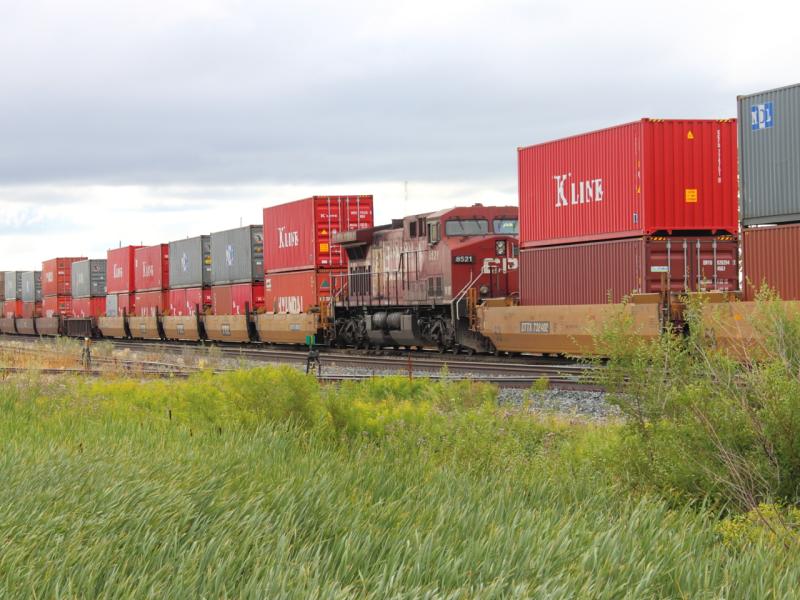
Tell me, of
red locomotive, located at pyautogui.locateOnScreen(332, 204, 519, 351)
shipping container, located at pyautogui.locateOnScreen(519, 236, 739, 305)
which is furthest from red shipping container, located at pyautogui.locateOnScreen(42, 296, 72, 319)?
shipping container, located at pyautogui.locateOnScreen(519, 236, 739, 305)

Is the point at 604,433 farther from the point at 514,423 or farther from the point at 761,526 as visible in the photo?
the point at 761,526

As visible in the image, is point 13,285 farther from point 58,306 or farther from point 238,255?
point 238,255

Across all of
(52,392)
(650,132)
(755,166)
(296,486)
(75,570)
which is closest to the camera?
(75,570)

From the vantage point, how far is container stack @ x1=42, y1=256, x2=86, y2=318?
201 feet

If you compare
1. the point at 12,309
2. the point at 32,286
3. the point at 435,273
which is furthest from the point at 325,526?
the point at 12,309

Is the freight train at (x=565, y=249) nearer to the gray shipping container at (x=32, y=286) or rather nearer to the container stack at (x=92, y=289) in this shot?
the container stack at (x=92, y=289)

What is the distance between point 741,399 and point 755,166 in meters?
12.2

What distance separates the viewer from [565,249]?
23359 millimetres

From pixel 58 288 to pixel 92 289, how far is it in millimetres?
4080

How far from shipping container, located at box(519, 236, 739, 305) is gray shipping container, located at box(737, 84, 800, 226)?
221 cm

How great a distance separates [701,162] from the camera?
71.1 feet

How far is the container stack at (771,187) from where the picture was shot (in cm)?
1788

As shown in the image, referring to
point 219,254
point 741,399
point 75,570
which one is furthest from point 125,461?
point 219,254

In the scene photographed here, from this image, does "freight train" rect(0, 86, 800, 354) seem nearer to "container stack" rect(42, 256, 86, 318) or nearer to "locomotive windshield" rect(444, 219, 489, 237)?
"locomotive windshield" rect(444, 219, 489, 237)
